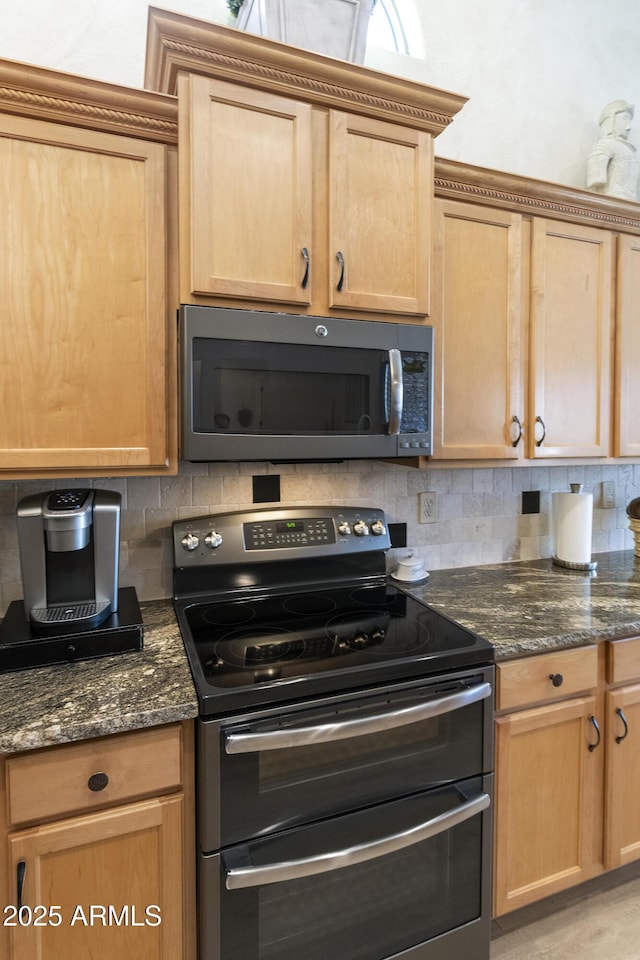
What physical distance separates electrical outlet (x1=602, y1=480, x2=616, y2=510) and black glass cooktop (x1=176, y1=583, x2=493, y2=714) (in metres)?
1.26

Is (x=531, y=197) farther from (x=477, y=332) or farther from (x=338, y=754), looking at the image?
(x=338, y=754)

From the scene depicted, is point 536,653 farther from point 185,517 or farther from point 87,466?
point 87,466

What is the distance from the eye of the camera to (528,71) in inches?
88.5

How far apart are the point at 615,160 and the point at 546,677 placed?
82.8 inches

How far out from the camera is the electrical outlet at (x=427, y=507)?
202 centimetres

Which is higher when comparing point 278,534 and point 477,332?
point 477,332

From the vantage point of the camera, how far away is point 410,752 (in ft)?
4.09

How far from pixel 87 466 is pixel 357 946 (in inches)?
51.3

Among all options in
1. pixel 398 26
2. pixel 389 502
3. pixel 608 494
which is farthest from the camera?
pixel 608 494

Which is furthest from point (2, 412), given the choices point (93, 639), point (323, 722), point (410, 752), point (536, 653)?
point (536, 653)

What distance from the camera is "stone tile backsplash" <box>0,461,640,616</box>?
1.63m

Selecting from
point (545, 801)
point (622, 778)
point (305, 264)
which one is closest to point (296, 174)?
point (305, 264)

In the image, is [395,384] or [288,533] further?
[288,533]

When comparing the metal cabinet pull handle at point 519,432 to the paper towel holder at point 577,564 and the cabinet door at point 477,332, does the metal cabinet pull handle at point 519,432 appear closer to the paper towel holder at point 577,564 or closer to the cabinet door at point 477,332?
the cabinet door at point 477,332
